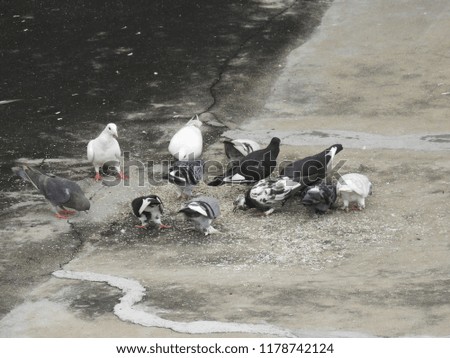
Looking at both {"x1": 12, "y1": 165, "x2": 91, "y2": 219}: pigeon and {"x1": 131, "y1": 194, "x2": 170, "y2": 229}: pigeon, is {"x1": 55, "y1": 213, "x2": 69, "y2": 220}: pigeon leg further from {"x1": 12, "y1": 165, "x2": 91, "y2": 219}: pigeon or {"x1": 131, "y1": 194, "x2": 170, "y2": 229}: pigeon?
{"x1": 131, "y1": 194, "x2": 170, "y2": 229}: pigeon

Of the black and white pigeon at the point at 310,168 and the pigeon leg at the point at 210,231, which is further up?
the black and white pigeon at the point at 310,168

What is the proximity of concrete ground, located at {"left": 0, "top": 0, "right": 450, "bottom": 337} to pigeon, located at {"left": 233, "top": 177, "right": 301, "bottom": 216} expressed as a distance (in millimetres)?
121

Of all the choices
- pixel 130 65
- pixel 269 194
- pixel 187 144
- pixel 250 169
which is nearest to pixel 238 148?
pixel 187 144

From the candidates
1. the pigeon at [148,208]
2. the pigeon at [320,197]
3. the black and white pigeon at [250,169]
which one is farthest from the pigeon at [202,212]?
the pigeon at [320,197]

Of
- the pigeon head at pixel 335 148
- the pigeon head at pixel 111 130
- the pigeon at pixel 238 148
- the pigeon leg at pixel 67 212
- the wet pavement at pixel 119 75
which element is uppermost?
the pigeon head at pixel 111 130

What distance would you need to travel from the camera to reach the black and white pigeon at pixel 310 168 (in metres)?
10.2

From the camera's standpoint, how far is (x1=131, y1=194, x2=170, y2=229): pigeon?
9742mm

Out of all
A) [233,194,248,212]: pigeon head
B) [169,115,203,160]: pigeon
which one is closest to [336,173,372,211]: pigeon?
[233,194,248,212]: pigeon head

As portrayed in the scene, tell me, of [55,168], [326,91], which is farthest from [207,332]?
[326,91]

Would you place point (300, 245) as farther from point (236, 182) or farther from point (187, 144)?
point (187, 144)

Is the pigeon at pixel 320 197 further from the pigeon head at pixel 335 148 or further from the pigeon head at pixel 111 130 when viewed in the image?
the pigeon head at pixel 111 130

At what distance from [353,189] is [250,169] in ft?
3.69

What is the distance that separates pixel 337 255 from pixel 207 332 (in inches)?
78.1

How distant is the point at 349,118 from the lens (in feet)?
40.0
